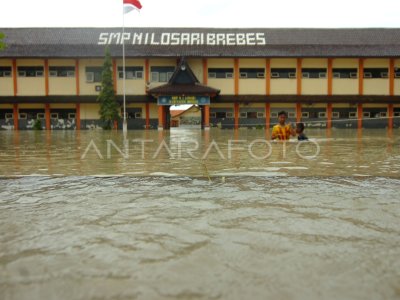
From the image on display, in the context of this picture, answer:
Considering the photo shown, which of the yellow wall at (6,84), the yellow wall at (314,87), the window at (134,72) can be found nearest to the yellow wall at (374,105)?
the yellow wall at (314,87)

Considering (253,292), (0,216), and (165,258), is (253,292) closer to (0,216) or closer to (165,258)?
(165,258)

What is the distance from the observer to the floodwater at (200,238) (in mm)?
1832

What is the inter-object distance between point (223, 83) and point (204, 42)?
4.03 m

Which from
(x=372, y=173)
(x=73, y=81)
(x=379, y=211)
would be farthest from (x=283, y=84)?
(x=379, y=211)

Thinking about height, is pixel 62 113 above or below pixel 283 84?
below

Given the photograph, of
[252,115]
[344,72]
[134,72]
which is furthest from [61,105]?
[344,72]

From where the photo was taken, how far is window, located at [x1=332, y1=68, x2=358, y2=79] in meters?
33.6

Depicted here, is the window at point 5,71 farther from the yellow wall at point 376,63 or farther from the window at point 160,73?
the yellow wall at point 376,63

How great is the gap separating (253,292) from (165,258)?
0.58m

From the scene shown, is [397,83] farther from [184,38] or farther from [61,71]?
[61,71]

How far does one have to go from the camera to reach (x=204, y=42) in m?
34.5

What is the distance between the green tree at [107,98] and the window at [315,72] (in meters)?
15.4

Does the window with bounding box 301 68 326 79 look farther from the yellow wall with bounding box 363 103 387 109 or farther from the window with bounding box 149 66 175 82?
the window with bounding box 149 66 175 82

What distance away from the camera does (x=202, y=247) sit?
7.68 ft
